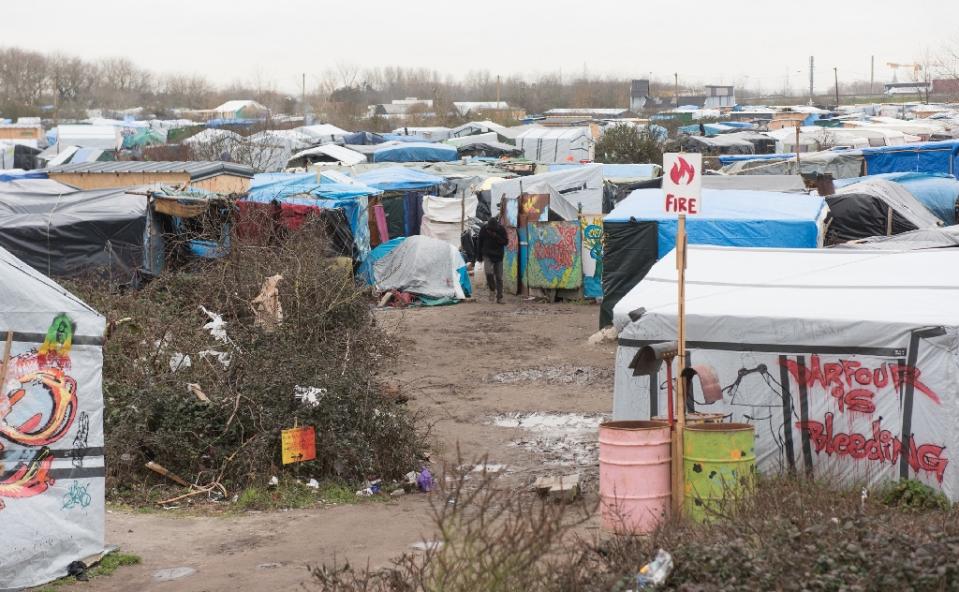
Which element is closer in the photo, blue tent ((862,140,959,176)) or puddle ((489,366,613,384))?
puddle ((489,366,613,384))

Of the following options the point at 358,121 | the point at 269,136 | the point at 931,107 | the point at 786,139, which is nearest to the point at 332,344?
the point at 269,136

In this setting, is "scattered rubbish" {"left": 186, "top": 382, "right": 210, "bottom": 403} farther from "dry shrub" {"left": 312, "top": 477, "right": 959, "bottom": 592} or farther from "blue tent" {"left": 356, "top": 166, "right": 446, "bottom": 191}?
"blue tent" {"left": 356, "top": 166, "right": 446, "bottom": 191}

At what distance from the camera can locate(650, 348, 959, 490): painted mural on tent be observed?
794 cm

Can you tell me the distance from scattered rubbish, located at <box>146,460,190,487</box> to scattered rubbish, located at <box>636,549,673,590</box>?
546 cm

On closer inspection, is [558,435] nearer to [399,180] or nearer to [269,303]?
[269,303]

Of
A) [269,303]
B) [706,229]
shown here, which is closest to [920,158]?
[706,229]

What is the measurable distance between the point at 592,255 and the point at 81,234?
8.84 m

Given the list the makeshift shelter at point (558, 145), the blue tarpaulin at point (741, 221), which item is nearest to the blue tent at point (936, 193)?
the blue tarpaulin at point (741, 221)

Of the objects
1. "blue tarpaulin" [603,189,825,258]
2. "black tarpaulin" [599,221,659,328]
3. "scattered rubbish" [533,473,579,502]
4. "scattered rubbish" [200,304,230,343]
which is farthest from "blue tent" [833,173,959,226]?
"scattered rubbish" [533,473,579,502]

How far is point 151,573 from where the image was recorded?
24.1 ft

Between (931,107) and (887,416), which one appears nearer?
(887,416)

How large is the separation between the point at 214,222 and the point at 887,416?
13.7 meters

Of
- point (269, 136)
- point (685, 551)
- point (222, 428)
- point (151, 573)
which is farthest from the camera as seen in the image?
point (269, 136)

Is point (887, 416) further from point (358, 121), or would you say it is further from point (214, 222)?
point (358, 121)
